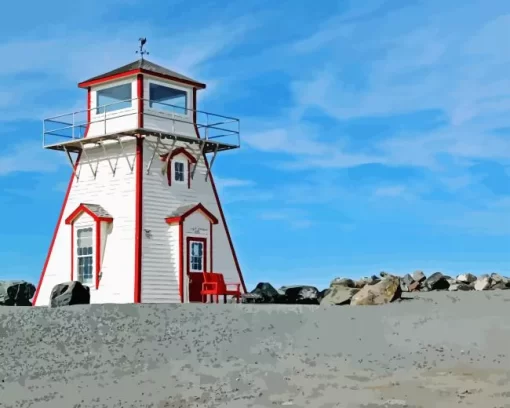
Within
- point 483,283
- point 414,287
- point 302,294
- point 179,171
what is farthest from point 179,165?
point 483,283

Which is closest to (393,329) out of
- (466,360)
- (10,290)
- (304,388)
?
(466,360)

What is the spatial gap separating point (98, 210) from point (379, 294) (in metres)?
9.51

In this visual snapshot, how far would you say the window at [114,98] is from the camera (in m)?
26.6

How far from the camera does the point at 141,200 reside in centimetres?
2519

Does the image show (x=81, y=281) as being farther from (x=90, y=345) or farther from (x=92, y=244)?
(x=90, y=345)

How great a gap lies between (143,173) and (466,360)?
13.4 metres

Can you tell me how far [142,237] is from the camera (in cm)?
2495

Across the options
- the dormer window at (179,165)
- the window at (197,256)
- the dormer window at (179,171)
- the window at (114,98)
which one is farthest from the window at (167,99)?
the window at (197,256)

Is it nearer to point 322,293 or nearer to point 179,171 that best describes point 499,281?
point 322,293

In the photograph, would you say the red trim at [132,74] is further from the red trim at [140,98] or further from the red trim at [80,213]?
the red trim at [80,213]

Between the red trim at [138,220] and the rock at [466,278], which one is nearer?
the red trim at [138,220]

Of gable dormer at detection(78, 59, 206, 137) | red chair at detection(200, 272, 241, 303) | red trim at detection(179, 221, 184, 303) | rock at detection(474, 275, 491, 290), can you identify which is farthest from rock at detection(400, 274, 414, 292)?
gable dormer at detection(78, 59, 206, 137)

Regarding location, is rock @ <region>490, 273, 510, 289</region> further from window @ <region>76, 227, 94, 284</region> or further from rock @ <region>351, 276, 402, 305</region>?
window @ <region>76, 227, 94, 284</region>

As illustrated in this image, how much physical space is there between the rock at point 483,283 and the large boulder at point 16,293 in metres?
15.5
